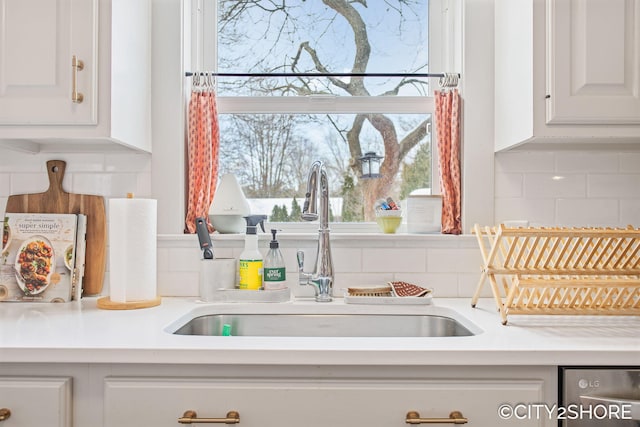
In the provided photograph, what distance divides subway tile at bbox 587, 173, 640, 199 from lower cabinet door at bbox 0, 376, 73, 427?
1789mm

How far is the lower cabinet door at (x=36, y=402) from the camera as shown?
1.09m

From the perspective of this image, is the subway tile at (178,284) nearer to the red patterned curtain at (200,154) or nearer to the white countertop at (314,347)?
the red patterned curtain at (200,154)

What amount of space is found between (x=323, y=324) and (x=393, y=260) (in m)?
0.37

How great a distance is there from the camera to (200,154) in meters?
1.80

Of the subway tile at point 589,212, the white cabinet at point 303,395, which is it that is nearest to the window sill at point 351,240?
the subway tile at point 589,212

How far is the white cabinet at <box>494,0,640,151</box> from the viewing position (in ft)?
4.53

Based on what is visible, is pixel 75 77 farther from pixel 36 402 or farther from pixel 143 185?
pixel 36 402

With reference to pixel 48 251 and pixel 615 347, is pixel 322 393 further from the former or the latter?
pixel 48 251

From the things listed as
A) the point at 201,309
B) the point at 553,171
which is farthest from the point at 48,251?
the point at 553,171

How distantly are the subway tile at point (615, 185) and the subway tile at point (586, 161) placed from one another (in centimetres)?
3

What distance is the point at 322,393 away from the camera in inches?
42.5

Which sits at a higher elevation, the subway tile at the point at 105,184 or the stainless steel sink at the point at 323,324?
the subway tile at the point at 105,184

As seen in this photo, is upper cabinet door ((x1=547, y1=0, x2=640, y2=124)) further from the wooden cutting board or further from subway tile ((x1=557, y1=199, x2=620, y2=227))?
the wooden cutting board

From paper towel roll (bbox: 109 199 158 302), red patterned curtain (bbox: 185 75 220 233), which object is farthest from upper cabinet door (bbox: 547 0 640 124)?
paper towel roll (bbox: 109 199 158 302)
